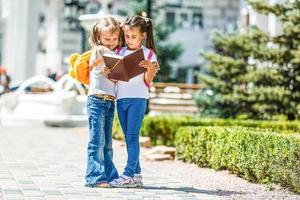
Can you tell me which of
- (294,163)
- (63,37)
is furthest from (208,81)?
(63,37)

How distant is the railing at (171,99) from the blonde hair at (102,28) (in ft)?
70.6

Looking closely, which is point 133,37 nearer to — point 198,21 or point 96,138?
point 96,138

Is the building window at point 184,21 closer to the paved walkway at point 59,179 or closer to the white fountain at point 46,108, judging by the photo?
the white fountain at point 46,108

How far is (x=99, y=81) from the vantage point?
884 cm

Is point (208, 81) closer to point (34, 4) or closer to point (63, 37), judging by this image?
point (34, 4)

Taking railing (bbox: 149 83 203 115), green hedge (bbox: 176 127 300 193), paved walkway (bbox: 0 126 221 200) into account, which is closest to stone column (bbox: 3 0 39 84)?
railing (bbox: 149 83 203 115)

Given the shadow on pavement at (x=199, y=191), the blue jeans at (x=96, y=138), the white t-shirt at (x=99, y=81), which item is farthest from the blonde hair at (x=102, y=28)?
the shadow on pavement at (x=199, y=191)

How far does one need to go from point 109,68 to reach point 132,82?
12.8 inches

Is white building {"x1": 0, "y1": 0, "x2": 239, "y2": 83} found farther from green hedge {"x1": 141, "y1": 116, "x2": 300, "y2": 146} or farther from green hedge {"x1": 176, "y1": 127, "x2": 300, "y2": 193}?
green hedge {"x1": 176, "y1": 127, "x2": 300, "y2": 193}

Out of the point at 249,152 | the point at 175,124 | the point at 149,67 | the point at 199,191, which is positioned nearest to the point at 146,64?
the point at 149,67

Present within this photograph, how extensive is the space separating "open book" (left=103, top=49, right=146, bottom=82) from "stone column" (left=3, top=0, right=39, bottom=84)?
24270 millimetres

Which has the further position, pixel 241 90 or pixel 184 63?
pixel 184 63

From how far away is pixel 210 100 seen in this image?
20578mm

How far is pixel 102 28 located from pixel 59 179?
75.9 inches
